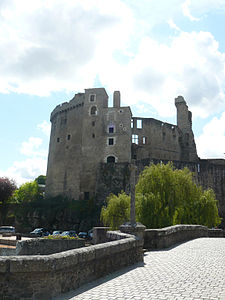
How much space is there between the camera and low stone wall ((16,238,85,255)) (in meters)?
16.1

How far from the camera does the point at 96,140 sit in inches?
1751

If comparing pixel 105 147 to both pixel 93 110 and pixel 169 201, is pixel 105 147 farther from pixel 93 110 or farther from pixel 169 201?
pixel 169 201

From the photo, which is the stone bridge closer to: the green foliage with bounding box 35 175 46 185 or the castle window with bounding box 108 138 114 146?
the castle window with bounding box 108 138 114 146

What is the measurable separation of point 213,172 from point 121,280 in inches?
1409

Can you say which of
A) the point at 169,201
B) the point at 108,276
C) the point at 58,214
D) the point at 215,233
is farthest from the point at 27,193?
the point at 108,276

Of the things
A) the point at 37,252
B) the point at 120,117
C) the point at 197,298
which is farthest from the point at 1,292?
the point at 120,117

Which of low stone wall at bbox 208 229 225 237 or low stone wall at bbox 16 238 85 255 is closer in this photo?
low stone wall at bbox 16 238 85 255

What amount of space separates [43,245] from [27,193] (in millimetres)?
38035

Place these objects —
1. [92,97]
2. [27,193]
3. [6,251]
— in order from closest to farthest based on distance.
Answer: [6,251], [92,97], [27,193]

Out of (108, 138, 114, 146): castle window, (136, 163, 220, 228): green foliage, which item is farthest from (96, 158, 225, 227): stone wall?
(136, 163, 220, 228): green foliage

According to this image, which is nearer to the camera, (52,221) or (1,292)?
(1,292)

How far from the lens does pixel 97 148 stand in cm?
4400

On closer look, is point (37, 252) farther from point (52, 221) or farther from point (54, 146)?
point (54, 146)

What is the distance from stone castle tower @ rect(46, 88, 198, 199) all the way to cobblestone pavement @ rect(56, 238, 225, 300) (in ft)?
110
